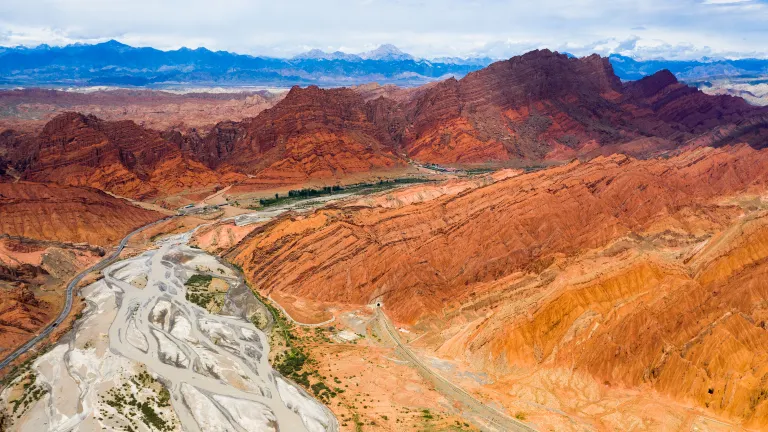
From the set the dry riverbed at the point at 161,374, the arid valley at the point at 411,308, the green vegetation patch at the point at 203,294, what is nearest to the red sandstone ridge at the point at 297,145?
the arid valley at the point at 411,308

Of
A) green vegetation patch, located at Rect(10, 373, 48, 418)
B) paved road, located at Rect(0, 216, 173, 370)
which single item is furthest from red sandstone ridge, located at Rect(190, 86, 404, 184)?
green vegetation patch, located at Rect(10, 373, 48, 418)

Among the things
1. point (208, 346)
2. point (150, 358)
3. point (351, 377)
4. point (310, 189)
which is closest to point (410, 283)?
point (351, 377)

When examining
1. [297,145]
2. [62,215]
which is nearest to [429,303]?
[62,215]

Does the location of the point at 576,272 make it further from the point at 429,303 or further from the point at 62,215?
the point at 62,215

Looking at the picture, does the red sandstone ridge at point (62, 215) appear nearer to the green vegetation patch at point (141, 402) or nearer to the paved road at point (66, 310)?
the paved road at point (66, 310)

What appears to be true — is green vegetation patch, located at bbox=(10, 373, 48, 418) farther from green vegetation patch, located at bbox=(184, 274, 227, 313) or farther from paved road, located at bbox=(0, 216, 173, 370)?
green vegetation patch, located at bbox=(184, 274, 227, 313)

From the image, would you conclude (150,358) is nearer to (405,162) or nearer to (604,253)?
(604,253)
